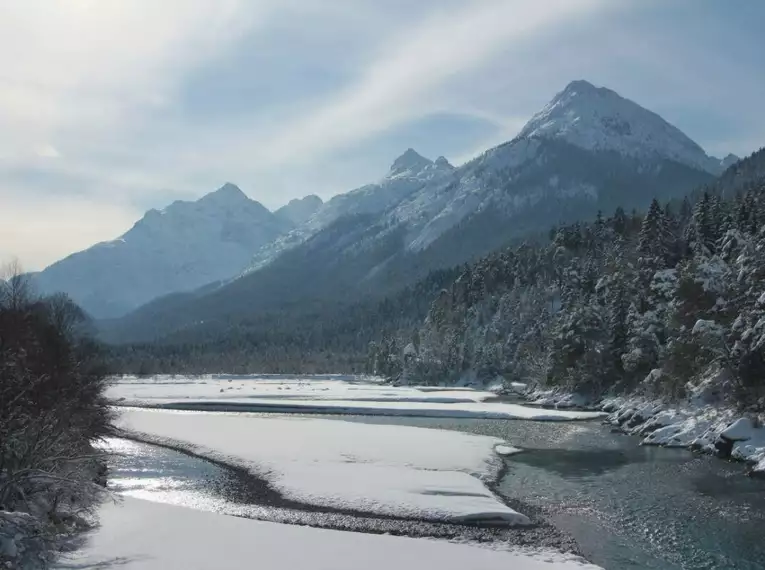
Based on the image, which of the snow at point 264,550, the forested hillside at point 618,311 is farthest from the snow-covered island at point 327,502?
the forested hillside at point 618,311

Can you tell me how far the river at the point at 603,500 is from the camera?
25.5 meters

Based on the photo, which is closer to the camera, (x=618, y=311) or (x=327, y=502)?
(x=327, y=502)

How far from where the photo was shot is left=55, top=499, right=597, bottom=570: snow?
2230cm

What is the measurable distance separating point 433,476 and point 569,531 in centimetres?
1166

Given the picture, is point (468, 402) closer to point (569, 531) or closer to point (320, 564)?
point (569, 531)

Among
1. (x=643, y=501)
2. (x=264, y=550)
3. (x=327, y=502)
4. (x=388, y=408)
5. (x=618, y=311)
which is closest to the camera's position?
(x=264, y=550)

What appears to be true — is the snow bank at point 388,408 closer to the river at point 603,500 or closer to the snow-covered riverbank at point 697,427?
the snow-covered riverbank at point 697,427

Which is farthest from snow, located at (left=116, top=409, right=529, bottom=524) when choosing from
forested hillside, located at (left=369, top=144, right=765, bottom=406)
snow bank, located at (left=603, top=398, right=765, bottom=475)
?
forested hillside, located at (left=369, top=144, right=765, bottom=406)

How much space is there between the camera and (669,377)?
6669cm

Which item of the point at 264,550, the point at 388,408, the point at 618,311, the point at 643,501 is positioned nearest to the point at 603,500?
the point at 643,501

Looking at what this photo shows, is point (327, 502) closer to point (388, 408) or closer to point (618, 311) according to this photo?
point (388, 408)

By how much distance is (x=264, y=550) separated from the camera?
2417 centimetres

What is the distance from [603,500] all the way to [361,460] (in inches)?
680

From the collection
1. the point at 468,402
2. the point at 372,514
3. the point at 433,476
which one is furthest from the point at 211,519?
the point at 468,402
